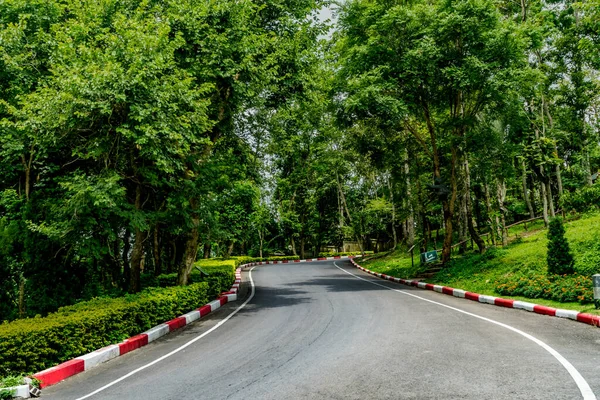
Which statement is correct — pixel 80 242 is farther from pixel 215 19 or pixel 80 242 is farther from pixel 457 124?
pixel 457 124

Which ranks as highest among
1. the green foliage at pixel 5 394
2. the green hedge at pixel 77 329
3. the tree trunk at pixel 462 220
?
the tree trunk at pixel 462 220

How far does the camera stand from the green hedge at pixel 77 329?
649cm

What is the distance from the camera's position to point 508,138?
2145 centimetres

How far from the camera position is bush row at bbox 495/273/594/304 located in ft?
33.2

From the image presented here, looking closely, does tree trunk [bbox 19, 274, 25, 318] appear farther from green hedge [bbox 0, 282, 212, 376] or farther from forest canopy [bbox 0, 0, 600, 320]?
green hedge [bbox 0, 282, 212, 376]

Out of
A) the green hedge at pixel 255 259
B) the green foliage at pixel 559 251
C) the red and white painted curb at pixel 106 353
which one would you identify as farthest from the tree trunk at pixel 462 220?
the green hedge at pixel 255 259

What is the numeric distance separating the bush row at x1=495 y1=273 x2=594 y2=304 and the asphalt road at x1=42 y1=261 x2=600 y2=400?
3.80 ft

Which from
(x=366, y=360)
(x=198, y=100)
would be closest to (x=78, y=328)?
(x=366, y=360)

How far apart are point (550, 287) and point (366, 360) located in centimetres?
756

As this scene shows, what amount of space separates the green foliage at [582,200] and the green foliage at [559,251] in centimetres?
992

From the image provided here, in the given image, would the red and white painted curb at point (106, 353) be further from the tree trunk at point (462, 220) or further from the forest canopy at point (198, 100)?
the tree trunk at point (462, 220)

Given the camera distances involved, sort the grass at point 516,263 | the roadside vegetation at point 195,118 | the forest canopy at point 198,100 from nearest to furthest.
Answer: the roadside vegetation at point 195,118, the forest canopy at point 198,100, the grass at point 516,263

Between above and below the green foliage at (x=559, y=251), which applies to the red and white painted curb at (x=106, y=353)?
below

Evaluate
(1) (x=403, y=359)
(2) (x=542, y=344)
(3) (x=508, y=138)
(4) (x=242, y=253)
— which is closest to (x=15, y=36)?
(1) (x=403, y=359)
